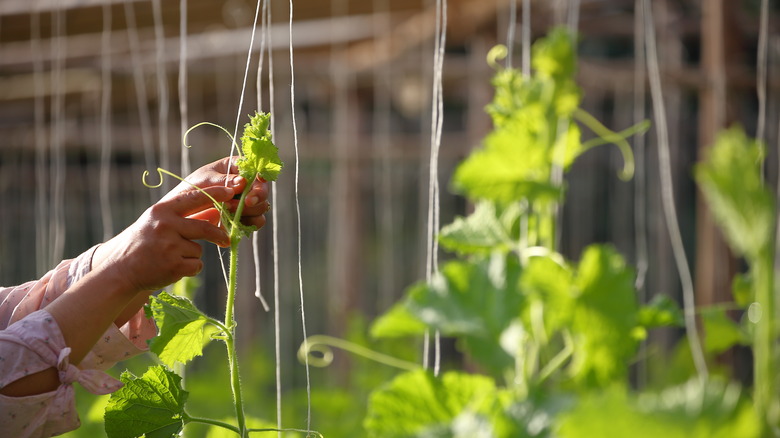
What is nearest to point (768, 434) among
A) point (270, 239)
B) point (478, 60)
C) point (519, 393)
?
point (519, 393)

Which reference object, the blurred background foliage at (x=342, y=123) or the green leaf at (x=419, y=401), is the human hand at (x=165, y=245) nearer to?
the green leaf at (x=419, y=401)

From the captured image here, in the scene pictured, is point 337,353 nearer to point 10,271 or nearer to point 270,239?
point 270,239

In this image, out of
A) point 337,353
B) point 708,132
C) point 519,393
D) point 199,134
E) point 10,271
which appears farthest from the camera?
point 10,271

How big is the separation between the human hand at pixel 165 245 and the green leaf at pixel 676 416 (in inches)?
16.0

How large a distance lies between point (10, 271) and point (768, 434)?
477 cm

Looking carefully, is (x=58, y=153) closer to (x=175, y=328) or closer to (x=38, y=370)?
(x=38, y=370)

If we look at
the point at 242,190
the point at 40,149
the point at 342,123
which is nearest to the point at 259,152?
the point at 242,190

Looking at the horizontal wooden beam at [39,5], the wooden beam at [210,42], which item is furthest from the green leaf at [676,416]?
the wooden beam at [210,42]

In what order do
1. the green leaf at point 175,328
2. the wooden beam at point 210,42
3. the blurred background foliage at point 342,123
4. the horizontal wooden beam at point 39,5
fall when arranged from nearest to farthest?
the green leaf at point 175,328, the blurred background foliage at point 342,123, the horizontal wooden beam at point 39,5, the wooden beam at point 210,42

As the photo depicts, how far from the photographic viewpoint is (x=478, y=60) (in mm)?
2803

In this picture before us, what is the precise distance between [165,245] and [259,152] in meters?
0.12

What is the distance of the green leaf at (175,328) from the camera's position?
23.9 inches

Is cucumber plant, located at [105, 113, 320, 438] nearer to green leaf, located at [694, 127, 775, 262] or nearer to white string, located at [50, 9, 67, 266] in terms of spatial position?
green leaf, located at [694, 127, 775, 262]

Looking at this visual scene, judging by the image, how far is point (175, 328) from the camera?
24.2 inches
